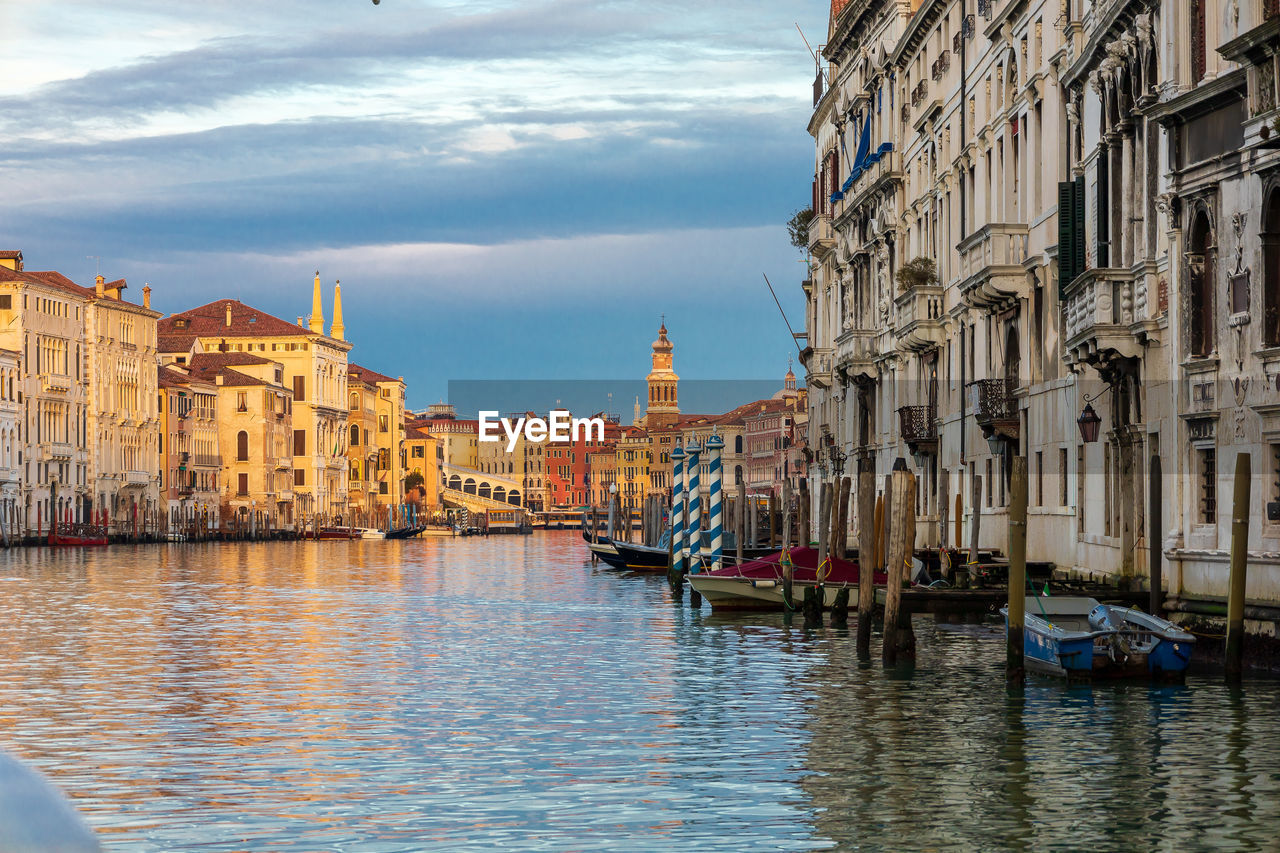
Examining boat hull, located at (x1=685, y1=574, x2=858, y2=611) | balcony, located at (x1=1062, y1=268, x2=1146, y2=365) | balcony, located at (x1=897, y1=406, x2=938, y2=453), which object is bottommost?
boat hull, located at (x1=685, y1=574, x2=858, y2=611)

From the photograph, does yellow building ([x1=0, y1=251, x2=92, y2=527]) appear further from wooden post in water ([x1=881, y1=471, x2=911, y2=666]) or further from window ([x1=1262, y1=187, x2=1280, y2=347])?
window ([x1=1262, y1=187, x2=1280, y2=347])

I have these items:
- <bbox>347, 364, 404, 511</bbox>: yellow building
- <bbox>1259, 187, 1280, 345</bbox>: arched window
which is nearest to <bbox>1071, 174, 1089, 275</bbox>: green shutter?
<bbox>1259, 187, 1280, 345</bbox>: arched window

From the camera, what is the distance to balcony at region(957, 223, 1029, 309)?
29453mm

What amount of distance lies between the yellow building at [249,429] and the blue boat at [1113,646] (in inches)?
4247

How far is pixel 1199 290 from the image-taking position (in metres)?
19.1

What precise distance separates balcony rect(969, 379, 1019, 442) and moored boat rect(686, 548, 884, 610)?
3425 mm

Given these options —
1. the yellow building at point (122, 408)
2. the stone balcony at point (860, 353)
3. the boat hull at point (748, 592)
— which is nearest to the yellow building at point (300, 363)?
the yellow building at point (122, 408)

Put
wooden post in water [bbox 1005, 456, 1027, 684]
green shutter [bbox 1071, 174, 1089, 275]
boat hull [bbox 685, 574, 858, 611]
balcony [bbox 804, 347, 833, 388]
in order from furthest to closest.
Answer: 1. balcony [bbox 804, 347, 833, 388]
2. boat hull [bbox 685, 574, 858, 611]
3. green shutter [bbox 1071, 174, 1089, 275]
4. wooden post in water [bbox 1005, 456, 1027, 684]

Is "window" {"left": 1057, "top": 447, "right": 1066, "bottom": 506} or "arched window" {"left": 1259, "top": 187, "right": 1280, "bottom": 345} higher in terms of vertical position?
"arched window" {"left": 1259, "top": 187, "right": 1280, "bottom": 345}

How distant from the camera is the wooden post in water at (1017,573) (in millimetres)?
16672

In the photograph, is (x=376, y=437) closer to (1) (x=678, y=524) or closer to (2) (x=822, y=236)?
(2) (x=822, y=236)

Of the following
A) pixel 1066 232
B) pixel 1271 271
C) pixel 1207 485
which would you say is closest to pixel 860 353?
pixel 1066 232

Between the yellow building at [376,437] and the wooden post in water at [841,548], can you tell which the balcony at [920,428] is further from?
the yellow building at [376,437]

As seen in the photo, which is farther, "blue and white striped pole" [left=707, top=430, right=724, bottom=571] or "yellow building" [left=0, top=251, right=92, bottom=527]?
"yellow building" [left=0, top=251, right=92, bottom=527]
